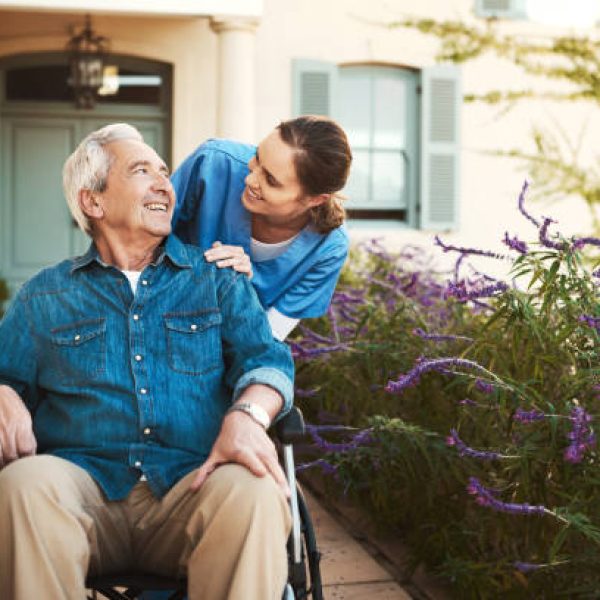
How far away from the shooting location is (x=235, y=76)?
8680 mm

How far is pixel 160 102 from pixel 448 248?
23.5 feet

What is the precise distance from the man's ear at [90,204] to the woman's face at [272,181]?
0.40m

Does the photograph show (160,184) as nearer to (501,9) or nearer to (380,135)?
(380,135)

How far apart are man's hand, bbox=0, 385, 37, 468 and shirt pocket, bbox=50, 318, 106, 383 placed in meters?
0.15

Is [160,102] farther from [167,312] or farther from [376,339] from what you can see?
[167,312]

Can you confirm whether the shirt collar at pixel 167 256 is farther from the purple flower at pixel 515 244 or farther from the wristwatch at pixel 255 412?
the purple flower at pixel 515 244

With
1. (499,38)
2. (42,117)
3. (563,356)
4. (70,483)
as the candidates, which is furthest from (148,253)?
(499,38)

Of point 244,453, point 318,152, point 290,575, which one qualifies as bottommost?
point 290,575

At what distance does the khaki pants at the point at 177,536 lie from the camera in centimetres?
213

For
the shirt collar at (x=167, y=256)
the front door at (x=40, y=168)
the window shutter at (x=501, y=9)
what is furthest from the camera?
the window shutter at (x=501, y=9)

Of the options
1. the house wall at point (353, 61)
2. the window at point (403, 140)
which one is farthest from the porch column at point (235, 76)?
the window at point (403, 140)

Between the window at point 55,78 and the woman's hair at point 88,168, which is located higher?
the window at point 55,78

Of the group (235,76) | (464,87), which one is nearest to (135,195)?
(235,76)

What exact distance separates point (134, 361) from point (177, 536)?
396 millimetres
